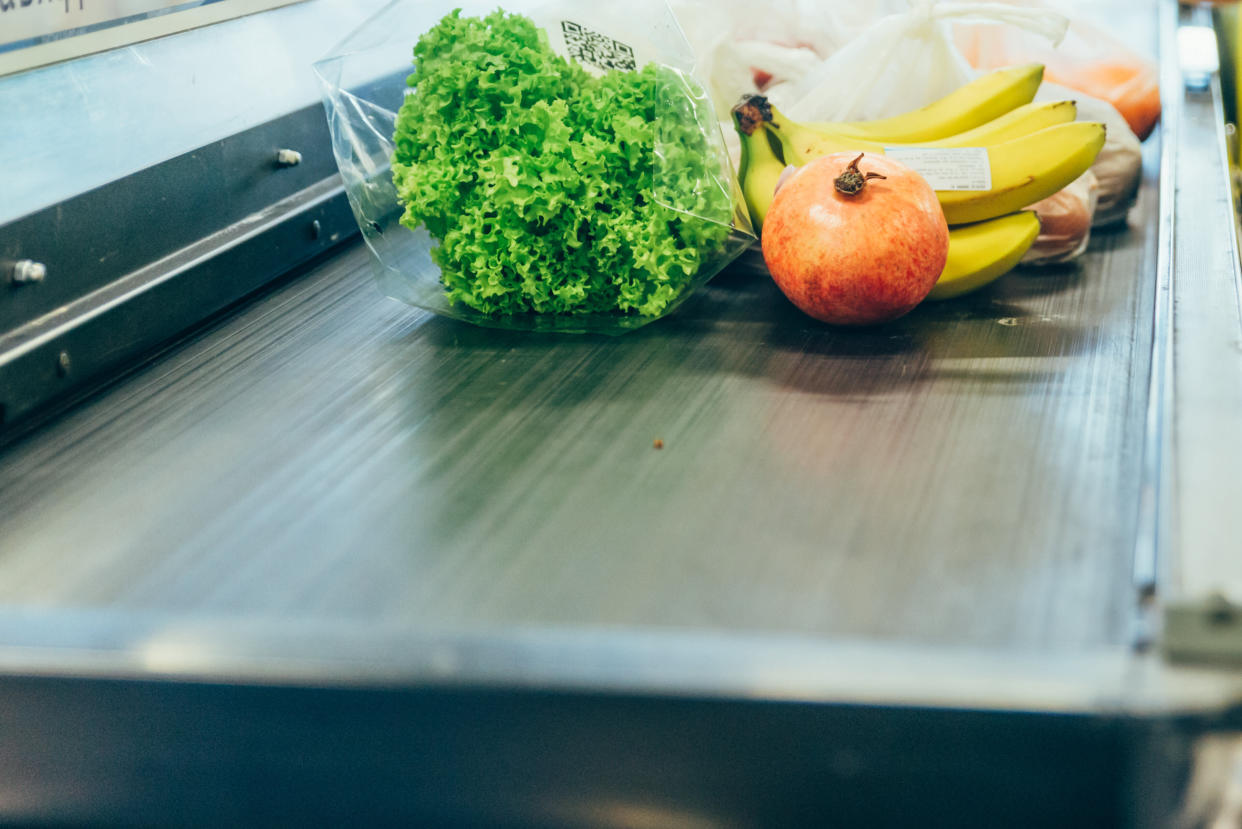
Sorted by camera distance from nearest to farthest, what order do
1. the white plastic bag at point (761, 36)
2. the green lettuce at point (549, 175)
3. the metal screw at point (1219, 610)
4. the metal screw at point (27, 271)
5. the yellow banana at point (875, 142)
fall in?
the metal screw at point (1219, 610) → the metal screw at point (27, 271) → the green lettuce at point (549, 175) → the yellow banana at point (875, 142) → the white plastic bag at point (761, 36)

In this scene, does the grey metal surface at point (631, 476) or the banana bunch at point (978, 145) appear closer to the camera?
the grey metal surface at point (631, 476)

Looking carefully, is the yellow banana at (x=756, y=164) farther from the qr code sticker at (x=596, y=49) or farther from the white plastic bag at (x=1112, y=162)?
the white plastic bag at (x=1112, y=162)

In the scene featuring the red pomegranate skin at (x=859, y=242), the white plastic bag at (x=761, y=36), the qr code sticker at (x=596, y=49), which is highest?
the qr code sticker at (x=596, y=49)

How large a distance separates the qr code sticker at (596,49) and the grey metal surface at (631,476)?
0.26 m

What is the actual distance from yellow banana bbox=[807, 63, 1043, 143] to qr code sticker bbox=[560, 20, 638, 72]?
255mm

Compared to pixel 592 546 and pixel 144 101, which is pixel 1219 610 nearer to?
pixel 592 546

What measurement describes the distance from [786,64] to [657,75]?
394 millimetres

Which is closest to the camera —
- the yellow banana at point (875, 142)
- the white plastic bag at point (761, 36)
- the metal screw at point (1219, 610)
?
the metal screw at point (1219, 610)

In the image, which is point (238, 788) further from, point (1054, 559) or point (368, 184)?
point (368, 184)

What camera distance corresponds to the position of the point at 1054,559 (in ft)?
2.15

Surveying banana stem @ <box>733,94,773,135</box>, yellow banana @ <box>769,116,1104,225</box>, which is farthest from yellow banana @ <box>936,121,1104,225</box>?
banana stem @ <box>733,94,773,135</box>

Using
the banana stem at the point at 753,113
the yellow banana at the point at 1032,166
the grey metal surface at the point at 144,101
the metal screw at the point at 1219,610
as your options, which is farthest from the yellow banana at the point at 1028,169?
the grey metal surface at the point at 144,101

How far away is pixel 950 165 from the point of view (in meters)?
1.12

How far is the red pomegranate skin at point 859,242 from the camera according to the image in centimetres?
99
